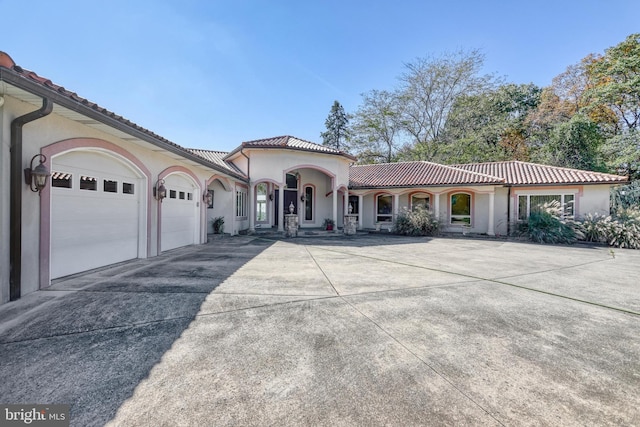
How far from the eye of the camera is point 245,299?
4.57 m

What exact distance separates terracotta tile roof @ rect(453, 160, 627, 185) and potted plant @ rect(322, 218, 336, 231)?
10891mm

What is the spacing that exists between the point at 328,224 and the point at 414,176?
6973 mm

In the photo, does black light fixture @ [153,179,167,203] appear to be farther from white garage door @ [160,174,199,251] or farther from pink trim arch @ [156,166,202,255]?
white garage door @ [160,174,199,251]

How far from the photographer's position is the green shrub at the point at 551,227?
13.4 m

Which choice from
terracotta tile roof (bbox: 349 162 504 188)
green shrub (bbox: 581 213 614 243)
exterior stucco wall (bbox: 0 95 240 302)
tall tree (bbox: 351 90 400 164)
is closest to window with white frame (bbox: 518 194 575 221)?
green shrub (bbox: 581 213 614 243)

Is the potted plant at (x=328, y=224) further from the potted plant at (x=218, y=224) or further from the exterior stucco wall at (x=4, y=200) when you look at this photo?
the exterior stucco wall at (x=4, y=200)

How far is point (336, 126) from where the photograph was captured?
40.2 m

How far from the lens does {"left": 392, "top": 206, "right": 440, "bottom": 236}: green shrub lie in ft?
52.8

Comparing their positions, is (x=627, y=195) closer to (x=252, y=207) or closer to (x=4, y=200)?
(x=252, y=207)

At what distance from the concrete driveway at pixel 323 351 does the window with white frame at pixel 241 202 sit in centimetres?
958

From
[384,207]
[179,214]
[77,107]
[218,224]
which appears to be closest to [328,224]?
[384,207]

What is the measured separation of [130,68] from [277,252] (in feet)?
28.4

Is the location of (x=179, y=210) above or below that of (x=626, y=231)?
above

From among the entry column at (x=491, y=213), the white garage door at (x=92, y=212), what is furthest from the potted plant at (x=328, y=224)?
the white garage door at (x=92, y=212)
